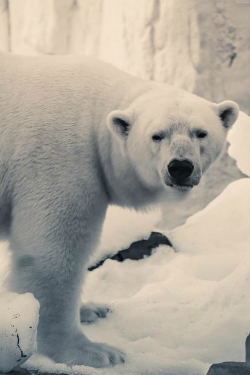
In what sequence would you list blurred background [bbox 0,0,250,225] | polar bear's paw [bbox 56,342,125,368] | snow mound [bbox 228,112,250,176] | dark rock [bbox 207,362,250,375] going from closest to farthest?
dark rock [bbox 207,362,250,375] → polar bear's paw [bbox 56,342,125,368] → snow mound [bbox 228,112,250,176] → blurred background [bbox 0,0,250,225]

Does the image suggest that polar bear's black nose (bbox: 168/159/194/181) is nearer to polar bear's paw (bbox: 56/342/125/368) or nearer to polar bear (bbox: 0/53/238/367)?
polar bear (bbox: 0/53/238/367)

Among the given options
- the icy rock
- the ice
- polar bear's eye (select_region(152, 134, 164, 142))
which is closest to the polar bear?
polar bear's eye (select_region(152, 134, 164, 142))

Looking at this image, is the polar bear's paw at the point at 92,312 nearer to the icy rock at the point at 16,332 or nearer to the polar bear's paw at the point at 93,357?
the polar bear's paw at the point at 93,357

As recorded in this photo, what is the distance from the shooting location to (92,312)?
3520 millimetres

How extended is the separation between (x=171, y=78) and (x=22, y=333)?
3.99 meters

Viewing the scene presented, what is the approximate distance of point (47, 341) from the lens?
2.82m

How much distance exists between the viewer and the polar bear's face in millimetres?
2594

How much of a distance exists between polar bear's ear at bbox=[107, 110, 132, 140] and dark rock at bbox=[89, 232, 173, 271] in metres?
1.85

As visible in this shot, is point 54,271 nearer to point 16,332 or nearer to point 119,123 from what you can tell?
point 16,332

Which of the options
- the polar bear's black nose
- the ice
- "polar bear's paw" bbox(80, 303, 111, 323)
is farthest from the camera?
the ice

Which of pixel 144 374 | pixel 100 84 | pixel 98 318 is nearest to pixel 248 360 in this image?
pixel 144 374

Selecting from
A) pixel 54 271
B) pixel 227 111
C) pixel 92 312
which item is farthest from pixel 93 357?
pixel 227 111

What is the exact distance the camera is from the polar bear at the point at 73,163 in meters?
2.71

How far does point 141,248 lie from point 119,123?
2054 millimetres
